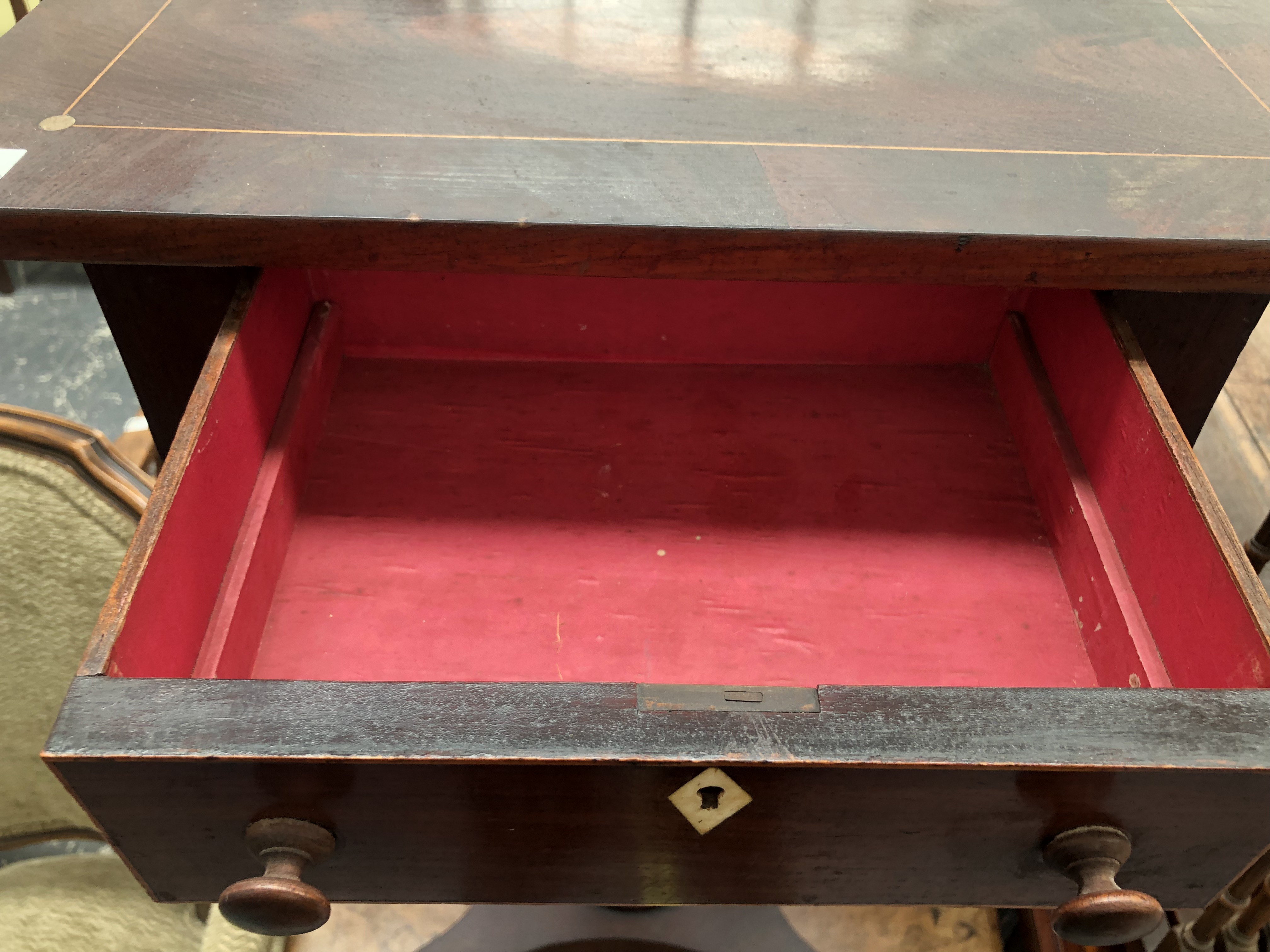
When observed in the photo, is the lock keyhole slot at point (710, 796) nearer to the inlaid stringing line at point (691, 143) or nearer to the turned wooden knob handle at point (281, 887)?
the turned wooden knob handle at point (281, 887)

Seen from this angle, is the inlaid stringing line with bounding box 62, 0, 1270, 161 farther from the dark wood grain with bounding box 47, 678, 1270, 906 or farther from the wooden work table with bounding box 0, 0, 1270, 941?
the dark wood grain with bounding box 47, 678, 1270, 906

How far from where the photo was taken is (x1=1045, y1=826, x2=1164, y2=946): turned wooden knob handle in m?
0.51

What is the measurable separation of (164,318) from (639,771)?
1.88 feet

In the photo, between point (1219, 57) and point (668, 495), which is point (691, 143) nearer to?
point (668, 495)

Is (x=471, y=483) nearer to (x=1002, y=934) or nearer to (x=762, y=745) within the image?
(x=762, y=745)

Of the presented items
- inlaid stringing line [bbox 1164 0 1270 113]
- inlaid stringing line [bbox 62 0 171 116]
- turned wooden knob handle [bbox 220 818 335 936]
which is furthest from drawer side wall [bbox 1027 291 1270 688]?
inlaid stringing line [bbox 62 0 171 116]

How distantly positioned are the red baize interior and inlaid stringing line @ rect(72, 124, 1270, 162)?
0.42 feet

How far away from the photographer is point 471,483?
87 cm

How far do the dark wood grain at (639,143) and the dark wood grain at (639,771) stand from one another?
0.31 meters

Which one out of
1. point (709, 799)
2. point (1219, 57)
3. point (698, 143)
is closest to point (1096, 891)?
point (709, 799)

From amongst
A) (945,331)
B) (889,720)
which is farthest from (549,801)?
(945,331)

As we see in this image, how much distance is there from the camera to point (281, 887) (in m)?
0.50

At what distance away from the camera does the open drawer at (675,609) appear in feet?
1.59

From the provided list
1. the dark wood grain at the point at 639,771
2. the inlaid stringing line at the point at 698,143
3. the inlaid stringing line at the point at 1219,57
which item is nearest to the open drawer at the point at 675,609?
the dark wood grain at the point at 639,771
